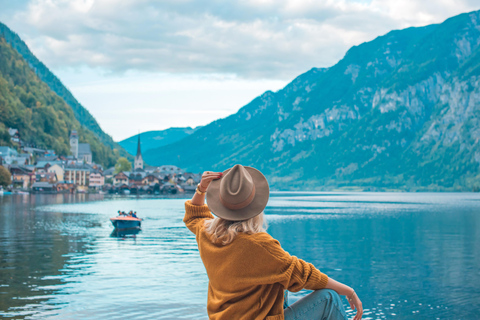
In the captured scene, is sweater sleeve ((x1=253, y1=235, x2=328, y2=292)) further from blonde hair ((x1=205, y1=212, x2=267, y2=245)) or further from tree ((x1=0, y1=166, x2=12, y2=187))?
tree ((x1=0, y1=166, x2=12, y2=187))

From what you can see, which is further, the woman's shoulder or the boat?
the boat

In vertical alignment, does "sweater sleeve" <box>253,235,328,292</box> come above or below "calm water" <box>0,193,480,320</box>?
above

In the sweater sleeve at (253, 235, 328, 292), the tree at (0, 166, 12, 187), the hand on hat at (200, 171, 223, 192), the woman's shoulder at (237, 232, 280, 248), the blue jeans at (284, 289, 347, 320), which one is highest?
the tree at (0, 166, 12, 187)

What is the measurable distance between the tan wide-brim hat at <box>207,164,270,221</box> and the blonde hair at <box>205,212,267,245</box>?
10 cm

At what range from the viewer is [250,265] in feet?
18.0

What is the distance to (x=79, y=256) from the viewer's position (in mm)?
30578

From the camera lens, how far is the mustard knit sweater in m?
5.42

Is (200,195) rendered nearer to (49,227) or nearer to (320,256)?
(320,256)

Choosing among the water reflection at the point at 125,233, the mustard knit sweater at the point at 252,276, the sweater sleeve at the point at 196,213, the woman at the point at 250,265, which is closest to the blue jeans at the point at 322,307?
the woman at the point at 250,265

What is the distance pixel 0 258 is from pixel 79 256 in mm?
4160

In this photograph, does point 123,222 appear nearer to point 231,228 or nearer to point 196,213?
point 196,213

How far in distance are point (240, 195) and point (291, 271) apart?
879mm

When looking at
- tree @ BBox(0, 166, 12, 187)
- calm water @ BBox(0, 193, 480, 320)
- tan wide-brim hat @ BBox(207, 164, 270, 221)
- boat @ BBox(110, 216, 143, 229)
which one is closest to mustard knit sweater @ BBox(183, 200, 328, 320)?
tan wide-brim hat @ BBox(207, 164, 270, 221)

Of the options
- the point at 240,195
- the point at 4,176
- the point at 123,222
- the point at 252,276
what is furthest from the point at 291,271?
the point at 4,176
